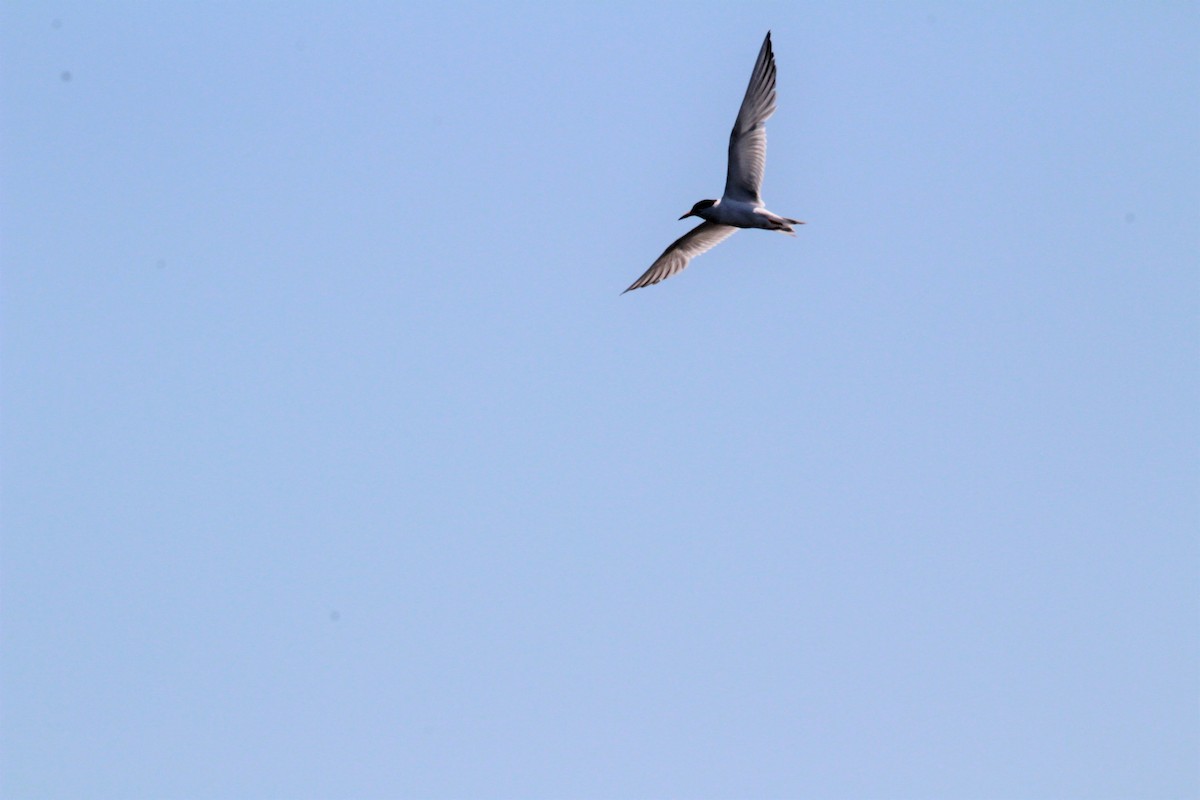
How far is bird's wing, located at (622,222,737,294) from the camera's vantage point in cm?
4750

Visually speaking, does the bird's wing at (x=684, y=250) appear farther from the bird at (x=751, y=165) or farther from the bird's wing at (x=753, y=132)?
the bird's wing at (x=753, y=132)

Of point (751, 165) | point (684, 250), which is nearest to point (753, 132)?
point (751, 165)

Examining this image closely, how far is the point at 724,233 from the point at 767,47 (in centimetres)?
546

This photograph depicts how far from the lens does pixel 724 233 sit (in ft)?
156

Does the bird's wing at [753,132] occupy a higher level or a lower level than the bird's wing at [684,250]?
higher

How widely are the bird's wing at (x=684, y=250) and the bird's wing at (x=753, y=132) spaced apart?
2301mm

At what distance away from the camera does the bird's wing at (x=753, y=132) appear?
145ft

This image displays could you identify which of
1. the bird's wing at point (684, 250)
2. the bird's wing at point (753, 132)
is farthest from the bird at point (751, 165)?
the bird's wing at point (684, 250)

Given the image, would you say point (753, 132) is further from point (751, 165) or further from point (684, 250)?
point (684, 250)

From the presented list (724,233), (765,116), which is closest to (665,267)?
(724,233)

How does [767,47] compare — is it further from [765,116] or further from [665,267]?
[665,267]

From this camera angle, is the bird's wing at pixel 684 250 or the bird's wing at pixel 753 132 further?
the bird's wing at pixel 684 250

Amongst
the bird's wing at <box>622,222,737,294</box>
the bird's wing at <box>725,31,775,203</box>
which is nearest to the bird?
the bird's wing at <box>725,31,775,203</box>

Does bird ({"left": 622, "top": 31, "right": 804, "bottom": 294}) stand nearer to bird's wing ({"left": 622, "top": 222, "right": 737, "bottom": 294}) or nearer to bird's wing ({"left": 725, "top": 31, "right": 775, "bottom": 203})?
bird's wing ({"left": 725, "top": 31, "right": 775, "bottom": 203})
